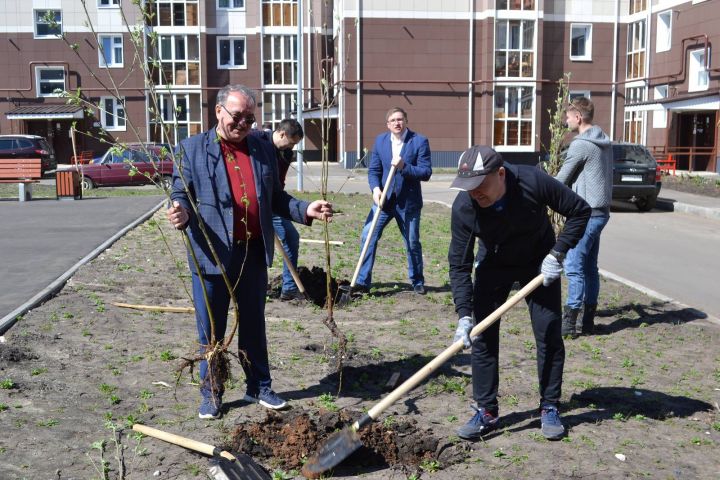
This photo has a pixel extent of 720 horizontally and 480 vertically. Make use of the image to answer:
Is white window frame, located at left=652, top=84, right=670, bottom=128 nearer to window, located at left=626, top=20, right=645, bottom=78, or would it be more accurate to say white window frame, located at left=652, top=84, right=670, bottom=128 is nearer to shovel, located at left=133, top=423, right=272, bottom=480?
window, located at left=626, top=20, right=645, bottom=78

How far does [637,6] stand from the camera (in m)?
39.0

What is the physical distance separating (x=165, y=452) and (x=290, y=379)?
150 cm

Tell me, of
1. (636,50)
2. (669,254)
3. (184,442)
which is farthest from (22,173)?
(636,50)

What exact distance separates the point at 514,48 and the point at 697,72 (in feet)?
27.3

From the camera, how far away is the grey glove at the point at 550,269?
445cm

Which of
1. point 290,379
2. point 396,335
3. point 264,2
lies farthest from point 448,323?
point 264,2

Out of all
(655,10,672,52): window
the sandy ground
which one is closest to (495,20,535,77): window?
(655,10,672,52): window

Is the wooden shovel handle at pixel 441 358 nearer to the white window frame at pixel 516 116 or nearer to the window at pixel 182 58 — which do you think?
the white window frame at pixel 516 116

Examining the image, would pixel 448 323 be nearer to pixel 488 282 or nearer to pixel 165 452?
pixel 488 282

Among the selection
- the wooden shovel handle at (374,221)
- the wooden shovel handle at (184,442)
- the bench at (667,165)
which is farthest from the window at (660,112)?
the wooden shovel handle at (184,442)

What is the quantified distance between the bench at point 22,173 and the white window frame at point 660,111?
25.9 meters

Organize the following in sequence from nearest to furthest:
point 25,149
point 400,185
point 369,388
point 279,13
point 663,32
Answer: point 369,388 → point 400,185 → point 25,149 → point 663,32 → point 279,13

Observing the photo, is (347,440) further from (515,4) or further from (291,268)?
(515,4)

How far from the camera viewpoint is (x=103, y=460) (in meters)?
4.07
